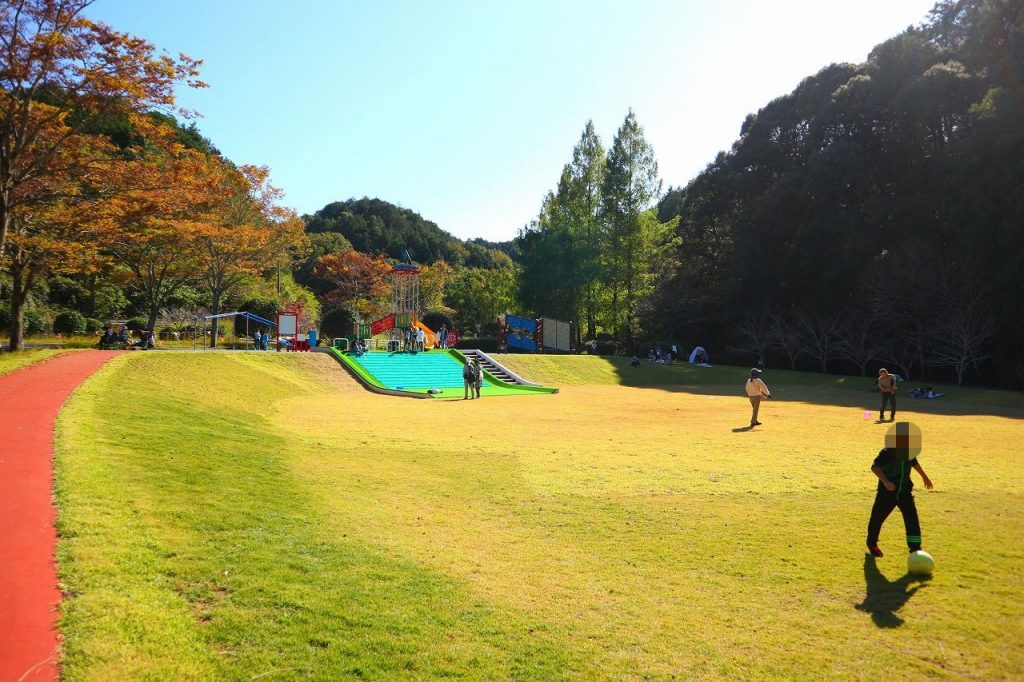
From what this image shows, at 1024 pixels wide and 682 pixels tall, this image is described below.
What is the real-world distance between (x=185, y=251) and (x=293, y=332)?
6.15m

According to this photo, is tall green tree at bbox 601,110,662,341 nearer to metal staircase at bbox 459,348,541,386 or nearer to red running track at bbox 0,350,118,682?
metal staircase at bbox 459,348,541,386

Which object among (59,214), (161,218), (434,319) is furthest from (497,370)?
(434,319)

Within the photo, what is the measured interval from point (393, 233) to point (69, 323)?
176 ft

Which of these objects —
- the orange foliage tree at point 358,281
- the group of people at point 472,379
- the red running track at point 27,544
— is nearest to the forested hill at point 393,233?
the orange foliage tree at point 358,281

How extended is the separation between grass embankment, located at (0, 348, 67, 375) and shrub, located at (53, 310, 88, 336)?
1794 cm

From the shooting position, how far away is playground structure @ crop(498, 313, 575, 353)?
38562mm

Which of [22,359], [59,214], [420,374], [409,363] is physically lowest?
[420,374]

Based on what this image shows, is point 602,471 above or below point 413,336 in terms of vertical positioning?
below

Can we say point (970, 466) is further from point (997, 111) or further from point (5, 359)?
point (997, 111)

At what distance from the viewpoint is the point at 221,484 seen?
751 centimetres

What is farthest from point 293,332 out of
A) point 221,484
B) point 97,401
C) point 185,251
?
point 221,484

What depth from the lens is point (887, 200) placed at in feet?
113

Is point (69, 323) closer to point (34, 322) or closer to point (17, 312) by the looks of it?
point (34, 322)

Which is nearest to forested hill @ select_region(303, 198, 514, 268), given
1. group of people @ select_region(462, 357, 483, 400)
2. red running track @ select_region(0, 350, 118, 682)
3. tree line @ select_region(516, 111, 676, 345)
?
tree line @ select_region(516, 111, 676, 345)
